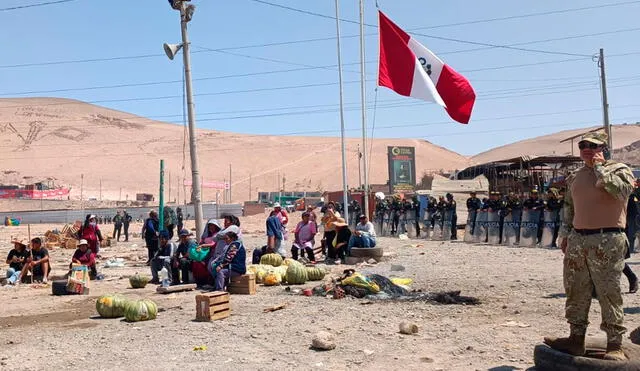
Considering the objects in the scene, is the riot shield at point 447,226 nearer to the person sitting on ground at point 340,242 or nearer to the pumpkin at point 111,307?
the person sitting on ground at point 340,242

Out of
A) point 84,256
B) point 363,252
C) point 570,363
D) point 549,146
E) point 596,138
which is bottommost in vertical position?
point 570,363

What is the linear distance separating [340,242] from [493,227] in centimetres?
682

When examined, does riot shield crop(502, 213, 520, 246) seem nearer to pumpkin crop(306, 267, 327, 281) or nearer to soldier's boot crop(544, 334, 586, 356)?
pumpkin crop(306, 267, 327, 281)

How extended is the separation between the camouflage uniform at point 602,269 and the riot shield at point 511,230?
14281mm

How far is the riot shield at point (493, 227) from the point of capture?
19672mm

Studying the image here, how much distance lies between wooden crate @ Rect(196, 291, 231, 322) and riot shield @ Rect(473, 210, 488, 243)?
1364 centimetres

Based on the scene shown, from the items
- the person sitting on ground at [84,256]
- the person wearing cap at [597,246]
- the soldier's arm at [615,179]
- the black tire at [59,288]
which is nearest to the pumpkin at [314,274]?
the black tire at [59,288]

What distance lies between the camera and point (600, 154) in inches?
194

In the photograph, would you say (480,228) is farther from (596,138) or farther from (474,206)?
(596,138)

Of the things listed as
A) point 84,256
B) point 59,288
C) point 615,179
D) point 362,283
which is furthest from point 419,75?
point 615,179

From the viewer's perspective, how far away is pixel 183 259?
39.2 feet

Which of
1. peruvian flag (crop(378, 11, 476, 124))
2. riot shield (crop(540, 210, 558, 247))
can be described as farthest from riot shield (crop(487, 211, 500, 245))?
peruvian flag (crop(378, 11, 476, 124))

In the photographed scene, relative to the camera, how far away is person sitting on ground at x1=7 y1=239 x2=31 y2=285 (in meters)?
13.1

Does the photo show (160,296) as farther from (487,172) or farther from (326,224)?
(487,172)
